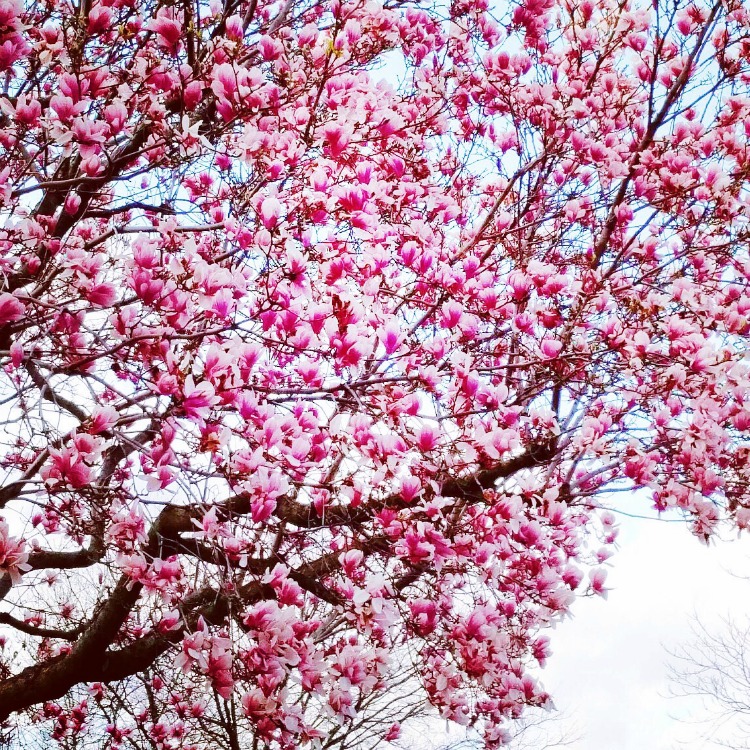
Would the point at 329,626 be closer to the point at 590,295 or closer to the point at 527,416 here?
the point at 527,416

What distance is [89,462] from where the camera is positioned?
2027 mm

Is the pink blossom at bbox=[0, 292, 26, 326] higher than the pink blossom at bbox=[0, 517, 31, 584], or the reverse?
the pink blossom at bbox=[0, 292, 26, 326]

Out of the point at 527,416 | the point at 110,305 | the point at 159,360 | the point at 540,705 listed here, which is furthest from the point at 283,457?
the point at 540,705

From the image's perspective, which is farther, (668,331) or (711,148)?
(711,148)

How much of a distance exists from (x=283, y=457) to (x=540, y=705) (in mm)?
2221

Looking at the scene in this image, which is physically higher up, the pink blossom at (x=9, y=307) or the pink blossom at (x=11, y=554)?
the pink blossom at (x=9, y=307)

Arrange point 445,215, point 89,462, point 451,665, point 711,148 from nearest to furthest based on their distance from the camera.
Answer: point 89,462
point 451,665
point 711,148
point 445,215

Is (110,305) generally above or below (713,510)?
above

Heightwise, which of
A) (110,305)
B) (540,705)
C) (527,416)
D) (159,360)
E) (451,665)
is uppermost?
(527,416)

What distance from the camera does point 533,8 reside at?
427 centimetres

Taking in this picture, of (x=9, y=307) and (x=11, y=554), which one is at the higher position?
(x=9, y=307)

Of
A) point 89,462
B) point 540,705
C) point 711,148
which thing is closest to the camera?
point 89,462

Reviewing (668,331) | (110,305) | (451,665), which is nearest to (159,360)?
(110,305)

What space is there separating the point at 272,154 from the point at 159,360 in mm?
1381
